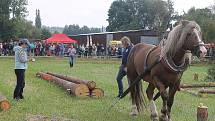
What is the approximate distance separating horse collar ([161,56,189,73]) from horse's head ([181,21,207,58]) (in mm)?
430

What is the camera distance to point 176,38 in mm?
8688

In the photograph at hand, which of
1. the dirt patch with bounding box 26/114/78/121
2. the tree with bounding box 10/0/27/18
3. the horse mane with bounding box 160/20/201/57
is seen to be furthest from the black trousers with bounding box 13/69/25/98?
the tree with bounding box 10/0/27/18

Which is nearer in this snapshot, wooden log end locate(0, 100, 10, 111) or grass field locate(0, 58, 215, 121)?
grass field locate(0, 58, 215, 121)

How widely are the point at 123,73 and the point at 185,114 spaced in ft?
10.3

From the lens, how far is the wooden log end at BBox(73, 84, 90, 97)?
45.1 feet

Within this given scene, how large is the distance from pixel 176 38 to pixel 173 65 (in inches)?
21.2

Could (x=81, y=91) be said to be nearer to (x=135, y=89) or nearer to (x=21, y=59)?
(x=21, y=59)

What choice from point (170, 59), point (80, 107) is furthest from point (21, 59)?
point (170, 59)

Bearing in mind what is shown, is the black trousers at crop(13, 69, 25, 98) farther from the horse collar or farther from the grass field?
the horse collar

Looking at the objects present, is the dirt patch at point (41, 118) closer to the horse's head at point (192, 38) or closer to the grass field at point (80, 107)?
the grass field at point (80, 107)

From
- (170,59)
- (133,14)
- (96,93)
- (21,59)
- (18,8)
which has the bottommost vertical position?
(96,93)

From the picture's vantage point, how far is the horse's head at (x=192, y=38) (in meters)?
8.19

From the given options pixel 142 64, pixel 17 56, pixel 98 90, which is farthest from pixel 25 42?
pixel 142 64

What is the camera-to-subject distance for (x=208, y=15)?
61.9 meters
